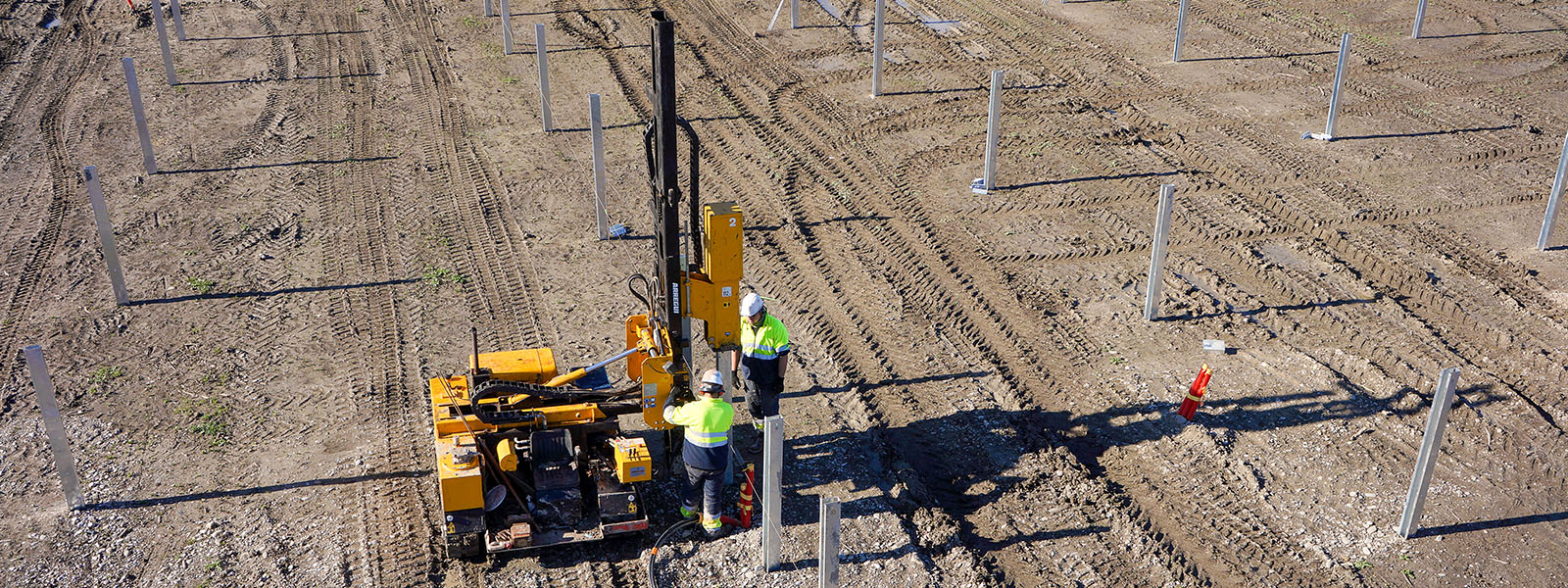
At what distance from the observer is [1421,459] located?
8.88 metres

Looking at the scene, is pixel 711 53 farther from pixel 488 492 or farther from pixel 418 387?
pixel 488 492

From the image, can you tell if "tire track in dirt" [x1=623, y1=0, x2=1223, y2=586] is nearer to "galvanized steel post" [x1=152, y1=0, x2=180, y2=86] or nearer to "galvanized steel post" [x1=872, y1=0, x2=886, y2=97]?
"galvanized steel post" [x1=872, y1=0, x2=886, y2=97]

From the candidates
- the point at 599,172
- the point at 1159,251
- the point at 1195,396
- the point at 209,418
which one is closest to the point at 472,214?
the point at 599,172

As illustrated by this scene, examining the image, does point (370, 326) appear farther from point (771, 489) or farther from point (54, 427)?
point (771, 489)

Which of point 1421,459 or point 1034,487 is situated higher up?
point 1421,459

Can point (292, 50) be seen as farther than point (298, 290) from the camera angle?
Yes

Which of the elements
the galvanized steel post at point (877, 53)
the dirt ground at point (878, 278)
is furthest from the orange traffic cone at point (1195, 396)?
the galvanized steel post at point (877, 53)

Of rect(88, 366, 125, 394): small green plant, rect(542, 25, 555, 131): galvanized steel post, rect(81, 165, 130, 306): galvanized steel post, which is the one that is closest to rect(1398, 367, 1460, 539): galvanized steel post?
rect(88, 366, 125, 394): small green plant

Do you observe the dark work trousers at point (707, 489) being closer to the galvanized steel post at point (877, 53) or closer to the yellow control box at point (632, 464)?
the yellow control box at point (632, 464)

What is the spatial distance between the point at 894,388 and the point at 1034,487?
178 centimetres

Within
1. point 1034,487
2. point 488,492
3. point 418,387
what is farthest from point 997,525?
point 418,387

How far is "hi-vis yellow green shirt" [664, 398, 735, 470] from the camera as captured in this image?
862 cm

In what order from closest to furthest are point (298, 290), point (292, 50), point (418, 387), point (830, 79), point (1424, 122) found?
point (418, 387) → point (298, 290) → point (1424, 122) → point (830, 79) → point (292, 50)

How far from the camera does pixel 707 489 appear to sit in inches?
350
